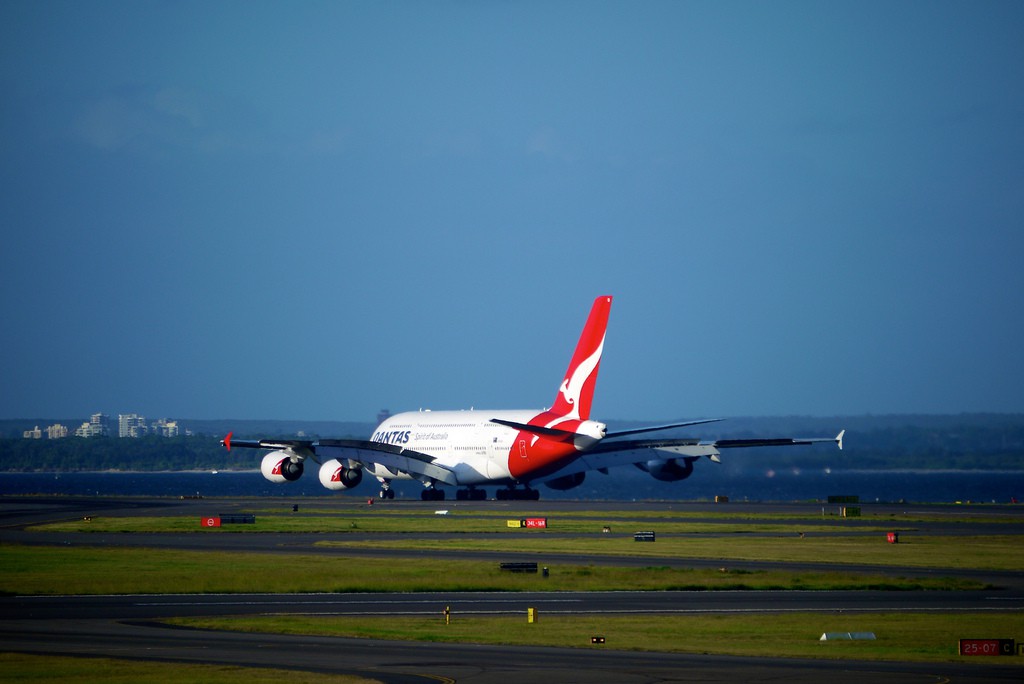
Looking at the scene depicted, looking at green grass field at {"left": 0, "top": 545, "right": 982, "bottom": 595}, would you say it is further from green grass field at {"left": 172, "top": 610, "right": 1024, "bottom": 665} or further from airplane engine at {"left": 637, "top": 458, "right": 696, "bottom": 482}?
airplane engine at {"left": 637, "top": 458, "right": 696, "bottom": 482}

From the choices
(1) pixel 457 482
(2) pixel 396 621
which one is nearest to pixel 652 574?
(2) pixel 396 621

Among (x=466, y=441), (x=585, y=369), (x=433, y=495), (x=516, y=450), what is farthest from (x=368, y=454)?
(x=585, y=369)

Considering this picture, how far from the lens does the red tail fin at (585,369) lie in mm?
79062

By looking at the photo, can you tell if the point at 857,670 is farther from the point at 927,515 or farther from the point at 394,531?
the point at 927,515

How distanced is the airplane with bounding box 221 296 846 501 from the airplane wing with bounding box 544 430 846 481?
6 centimetres

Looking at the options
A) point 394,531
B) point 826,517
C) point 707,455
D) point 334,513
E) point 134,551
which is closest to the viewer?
point 134,551

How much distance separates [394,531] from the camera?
6222cm

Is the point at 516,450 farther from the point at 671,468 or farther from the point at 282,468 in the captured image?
the point at 282,468

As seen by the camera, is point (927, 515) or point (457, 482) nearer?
point (927, 515)

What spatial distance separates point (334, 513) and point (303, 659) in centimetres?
5206

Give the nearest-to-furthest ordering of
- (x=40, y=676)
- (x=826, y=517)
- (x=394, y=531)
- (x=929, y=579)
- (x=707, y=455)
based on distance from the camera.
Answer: (x=40, y=676), (x=929, y=579), (x=394, y=531), (x=826, y=517), (x=707, y=455)

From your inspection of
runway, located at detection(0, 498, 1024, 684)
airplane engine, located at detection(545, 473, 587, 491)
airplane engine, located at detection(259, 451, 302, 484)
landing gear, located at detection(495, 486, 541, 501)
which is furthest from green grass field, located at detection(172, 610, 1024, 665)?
landing gear, located at detection(495, 486, 541, 501)

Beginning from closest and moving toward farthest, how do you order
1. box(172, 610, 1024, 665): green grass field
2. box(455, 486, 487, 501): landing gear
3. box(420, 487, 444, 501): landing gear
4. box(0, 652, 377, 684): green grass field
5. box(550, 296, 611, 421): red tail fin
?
box(0, 652, 377, 684): green grass field → box(172, 610, 1024, 665): green grass field → box(550, 296, 611, 421): red tail fin → box(455, 486, 487, 501): landing gear → box(420, 487, 444, 501): landing gear

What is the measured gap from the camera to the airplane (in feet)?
260
